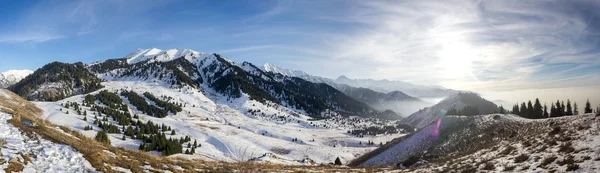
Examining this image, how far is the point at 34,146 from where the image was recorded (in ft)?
54.7

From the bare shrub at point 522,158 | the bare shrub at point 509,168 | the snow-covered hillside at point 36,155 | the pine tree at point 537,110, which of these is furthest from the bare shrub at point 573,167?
the pine tree at point 537,110

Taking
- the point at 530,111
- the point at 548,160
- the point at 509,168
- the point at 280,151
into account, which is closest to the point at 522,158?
the point at 509,168

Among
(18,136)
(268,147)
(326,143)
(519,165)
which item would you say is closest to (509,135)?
(519,165)

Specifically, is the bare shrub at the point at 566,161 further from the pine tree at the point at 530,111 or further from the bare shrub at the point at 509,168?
the pine tree at the point at 530,111

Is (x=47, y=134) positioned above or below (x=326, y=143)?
above

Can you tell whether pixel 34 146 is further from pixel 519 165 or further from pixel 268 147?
pixel 268 147

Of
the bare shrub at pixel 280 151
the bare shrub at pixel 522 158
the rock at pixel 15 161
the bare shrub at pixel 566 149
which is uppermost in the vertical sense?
the bare shrub at pixel 566 149

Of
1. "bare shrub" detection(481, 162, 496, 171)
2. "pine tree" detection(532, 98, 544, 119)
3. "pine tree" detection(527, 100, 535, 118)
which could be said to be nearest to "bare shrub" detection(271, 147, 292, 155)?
"pine tree" detection(527, 100, 535, 118)

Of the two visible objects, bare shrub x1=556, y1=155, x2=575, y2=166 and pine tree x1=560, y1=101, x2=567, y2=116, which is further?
pine tree x1=560, y1=101, x2=567, y2=116

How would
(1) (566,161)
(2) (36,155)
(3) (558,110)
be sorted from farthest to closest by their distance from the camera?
1. (3) (558,110)
2. (1) (566,161)
3. (2) (36,155)

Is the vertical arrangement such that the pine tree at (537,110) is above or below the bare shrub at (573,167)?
above

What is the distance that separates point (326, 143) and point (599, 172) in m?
163

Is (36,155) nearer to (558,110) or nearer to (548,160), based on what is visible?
(548,160)

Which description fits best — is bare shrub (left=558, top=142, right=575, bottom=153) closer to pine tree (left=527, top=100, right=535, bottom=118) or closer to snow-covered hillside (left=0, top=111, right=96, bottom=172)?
snow-covered hillside (left=0, top=111, right=96, bottom=172)
